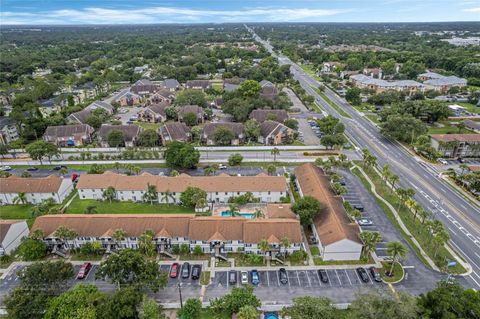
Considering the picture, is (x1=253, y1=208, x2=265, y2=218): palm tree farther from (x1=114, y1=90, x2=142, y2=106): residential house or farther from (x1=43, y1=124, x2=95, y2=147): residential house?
(x1=114, y1=90, x2=142, y2=106): residential house

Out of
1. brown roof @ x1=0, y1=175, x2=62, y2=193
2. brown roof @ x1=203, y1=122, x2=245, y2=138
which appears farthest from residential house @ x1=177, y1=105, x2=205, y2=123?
brown roof @ x1=0, y1=175, x2=62, y2=193

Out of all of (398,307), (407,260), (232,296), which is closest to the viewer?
(398,307)

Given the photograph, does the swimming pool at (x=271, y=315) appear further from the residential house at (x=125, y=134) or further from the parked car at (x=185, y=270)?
the residential house at (x=125, y=134)

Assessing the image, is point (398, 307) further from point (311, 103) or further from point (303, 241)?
point (311, 103)

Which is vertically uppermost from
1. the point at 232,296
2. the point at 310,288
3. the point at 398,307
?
the point at 398,307

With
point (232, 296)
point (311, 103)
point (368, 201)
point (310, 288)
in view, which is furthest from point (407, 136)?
point (232, 296)

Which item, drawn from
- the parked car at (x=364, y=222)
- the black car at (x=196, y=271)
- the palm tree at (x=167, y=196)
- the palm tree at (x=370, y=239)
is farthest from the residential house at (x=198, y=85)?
the palm tree at (x=370, y=239)

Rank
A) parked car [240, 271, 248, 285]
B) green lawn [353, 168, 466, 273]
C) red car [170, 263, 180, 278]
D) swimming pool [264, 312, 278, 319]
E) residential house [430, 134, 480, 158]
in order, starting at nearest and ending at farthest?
swimming pool [264, 312, 278, 319], parked car [240, 271, 248, 285], red car [170, 263, 180, 278], green lawn [353, 168, 466, 273], residential house [430, 134, 480, 158]

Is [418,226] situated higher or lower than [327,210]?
lower
